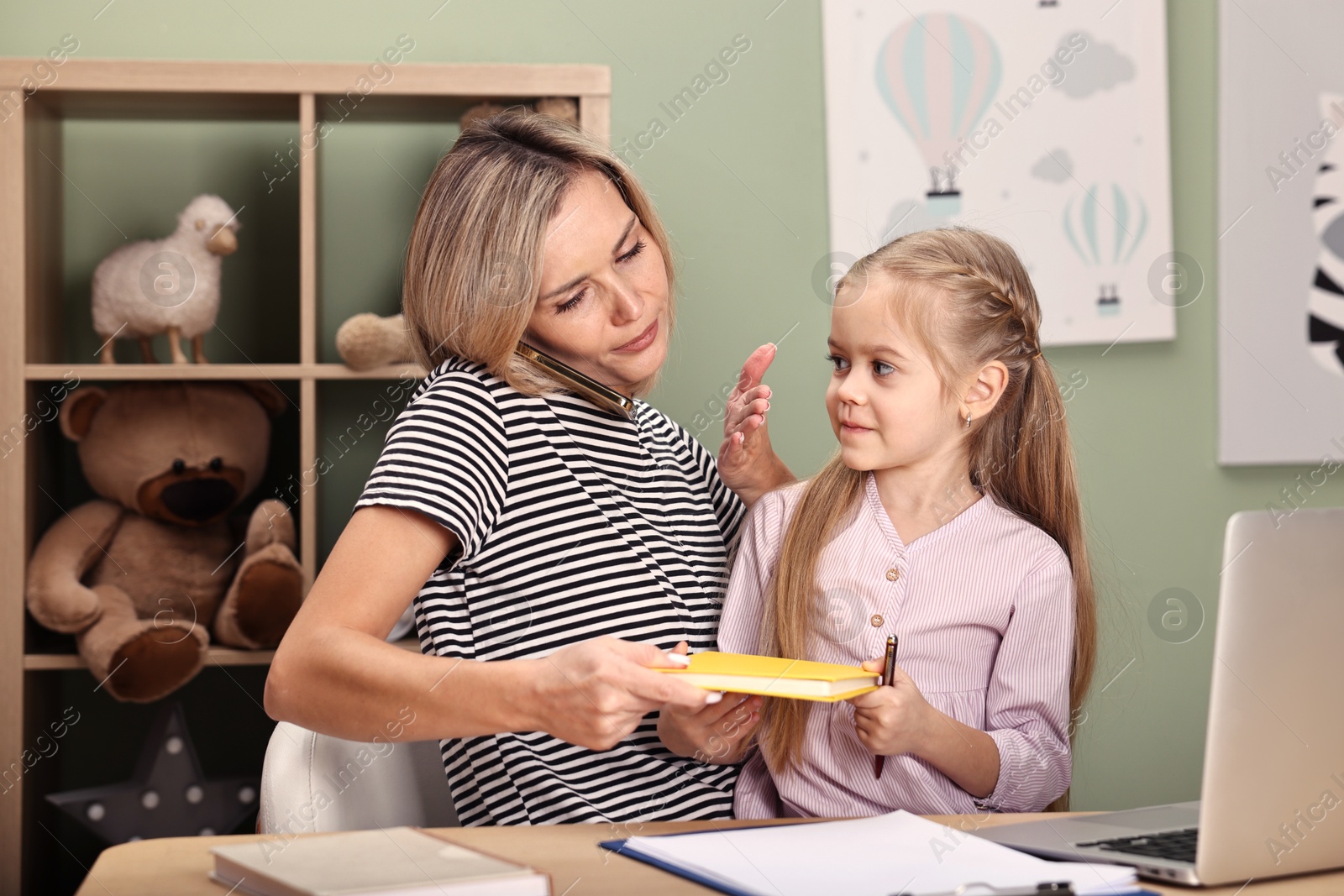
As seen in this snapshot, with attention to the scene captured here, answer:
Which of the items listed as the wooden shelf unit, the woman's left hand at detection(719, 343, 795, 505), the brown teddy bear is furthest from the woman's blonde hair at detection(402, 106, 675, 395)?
the brown teddy bear

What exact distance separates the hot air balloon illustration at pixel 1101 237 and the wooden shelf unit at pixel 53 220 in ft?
2.95

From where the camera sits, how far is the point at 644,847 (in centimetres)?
78

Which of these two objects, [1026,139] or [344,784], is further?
[1026,139]

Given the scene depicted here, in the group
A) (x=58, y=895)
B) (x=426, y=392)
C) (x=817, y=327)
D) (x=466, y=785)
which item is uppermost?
(x=817, y=327)

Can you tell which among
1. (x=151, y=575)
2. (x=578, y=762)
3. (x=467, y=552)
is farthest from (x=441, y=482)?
(x=151, y=575)

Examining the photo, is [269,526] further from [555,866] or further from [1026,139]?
[1026,139]

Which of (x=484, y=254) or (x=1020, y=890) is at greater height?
(x=484, y=254)

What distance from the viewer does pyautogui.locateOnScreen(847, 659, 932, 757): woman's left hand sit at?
899mm

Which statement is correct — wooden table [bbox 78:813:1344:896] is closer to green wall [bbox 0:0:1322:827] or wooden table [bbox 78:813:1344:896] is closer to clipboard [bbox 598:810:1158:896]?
clipboard [bbox 598:810:1158:896]

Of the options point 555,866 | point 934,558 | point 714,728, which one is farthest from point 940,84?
point 555,866

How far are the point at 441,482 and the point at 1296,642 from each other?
65cm

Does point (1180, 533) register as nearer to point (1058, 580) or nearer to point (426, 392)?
point (1058, 580)

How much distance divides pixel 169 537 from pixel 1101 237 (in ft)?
5.55

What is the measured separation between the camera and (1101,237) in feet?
6.79
